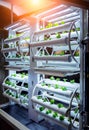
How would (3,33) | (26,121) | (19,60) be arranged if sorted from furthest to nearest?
1. (3,33)
2. (19,60)
3. (26,121)

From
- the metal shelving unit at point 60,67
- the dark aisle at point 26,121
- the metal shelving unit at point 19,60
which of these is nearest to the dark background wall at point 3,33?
the metal shelving unit at point 19,60

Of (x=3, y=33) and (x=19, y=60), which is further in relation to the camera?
(x=3, y=33)

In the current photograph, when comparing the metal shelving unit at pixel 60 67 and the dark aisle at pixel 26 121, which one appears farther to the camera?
the dark aisle at pixel 26 121

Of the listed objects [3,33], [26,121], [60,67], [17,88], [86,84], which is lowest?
[26,121]

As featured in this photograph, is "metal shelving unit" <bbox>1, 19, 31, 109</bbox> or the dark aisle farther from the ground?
"metal shelving unit" <bbox>1, 19, 31, 109</bbox>

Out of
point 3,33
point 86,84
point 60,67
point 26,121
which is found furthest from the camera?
point 3,33

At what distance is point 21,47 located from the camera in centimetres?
293

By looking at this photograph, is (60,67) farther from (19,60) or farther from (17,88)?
(17,88)

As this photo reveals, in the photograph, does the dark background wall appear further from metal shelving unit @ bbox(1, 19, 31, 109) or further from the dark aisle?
the dark aisle

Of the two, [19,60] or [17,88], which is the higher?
[19,60]

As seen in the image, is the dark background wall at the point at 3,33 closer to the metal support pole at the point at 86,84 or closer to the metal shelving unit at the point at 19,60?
the metal shelving unit at the point at 19,60

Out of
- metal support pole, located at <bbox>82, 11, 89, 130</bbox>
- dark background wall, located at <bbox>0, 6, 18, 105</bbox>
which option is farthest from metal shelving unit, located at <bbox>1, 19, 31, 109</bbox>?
metal support pole, located at <bbox>82, 11, 89, 130</bbox>

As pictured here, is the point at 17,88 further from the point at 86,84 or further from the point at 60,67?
the point at 86,84

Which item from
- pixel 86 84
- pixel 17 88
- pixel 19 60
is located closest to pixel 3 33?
pixel 19 60
